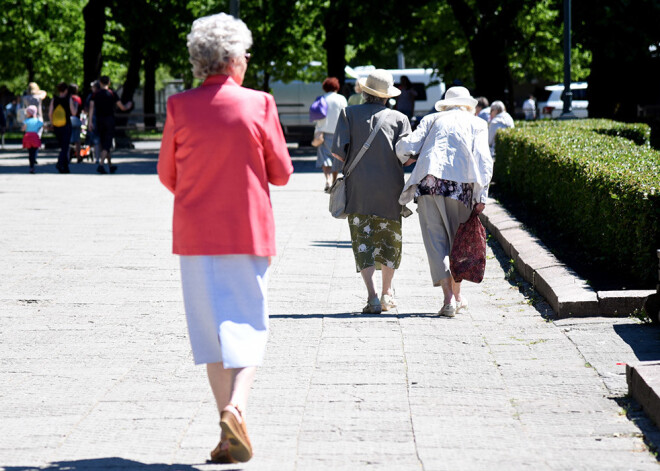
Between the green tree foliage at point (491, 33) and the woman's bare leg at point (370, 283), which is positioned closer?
the woman's bare leg at point (370, 283)

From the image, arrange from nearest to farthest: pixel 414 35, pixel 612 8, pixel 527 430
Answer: pixel 527 430 → pixel 612 8 → pixel 414 35

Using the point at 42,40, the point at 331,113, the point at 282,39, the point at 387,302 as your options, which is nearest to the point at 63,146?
the point at 331,113

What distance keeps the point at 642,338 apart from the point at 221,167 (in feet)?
10.8

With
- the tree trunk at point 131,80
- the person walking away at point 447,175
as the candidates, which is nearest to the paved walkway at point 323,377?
the person walking away at point 447,175

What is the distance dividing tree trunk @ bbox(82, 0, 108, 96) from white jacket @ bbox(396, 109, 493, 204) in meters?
23.7

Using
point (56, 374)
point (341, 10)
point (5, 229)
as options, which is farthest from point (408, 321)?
point (341, 10)

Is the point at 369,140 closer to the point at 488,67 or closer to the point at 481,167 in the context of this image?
the point at 481,167

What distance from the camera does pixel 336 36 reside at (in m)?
30.0

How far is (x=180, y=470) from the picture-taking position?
14.1 ft

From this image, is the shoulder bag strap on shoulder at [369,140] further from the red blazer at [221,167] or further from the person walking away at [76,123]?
the person walking away at [76,123]

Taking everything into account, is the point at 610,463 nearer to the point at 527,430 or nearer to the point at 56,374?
the point at 527,430

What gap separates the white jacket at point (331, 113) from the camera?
49.5 ft

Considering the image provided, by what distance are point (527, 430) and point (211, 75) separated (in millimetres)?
2082

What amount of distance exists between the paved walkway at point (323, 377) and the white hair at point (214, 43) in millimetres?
1609
